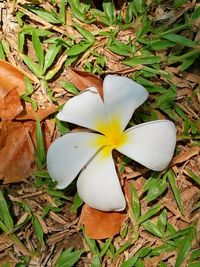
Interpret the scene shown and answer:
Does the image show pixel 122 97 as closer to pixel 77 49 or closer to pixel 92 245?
pixel 77 49

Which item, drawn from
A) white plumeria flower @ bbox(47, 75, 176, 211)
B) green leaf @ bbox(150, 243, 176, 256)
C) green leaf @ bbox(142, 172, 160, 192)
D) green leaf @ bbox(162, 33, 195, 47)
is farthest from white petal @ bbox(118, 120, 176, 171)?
green leaf @ bbox(162, 33, 195, 47)

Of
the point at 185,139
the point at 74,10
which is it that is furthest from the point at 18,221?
the point at 74,10

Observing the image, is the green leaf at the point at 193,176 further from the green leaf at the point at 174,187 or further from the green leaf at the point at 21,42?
the green leaf at the point at 21,42

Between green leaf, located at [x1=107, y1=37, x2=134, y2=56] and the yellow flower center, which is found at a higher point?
green leaf, located at [x1=107, y1=37, x2=134, y2=56]

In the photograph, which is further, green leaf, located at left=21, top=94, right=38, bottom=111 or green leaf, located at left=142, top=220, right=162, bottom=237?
green leaf, located at left=21, top=94, right=38, bottom=111

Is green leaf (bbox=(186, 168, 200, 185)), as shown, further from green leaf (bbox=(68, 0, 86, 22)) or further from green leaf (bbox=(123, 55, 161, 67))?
green leaf (bbox=(68, 0, 86, 22))

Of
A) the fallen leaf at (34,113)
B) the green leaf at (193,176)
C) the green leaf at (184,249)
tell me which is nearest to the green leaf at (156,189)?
the green leaf at (193,176)

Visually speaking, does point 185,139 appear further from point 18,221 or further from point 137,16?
point 18,221
